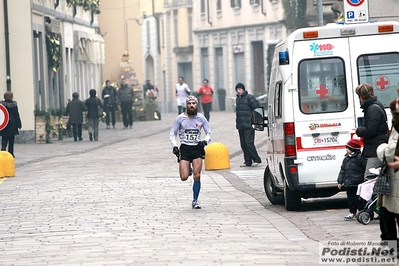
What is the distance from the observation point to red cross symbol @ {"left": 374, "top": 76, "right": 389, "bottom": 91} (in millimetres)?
14445

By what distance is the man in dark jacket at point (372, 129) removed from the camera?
41.9ft

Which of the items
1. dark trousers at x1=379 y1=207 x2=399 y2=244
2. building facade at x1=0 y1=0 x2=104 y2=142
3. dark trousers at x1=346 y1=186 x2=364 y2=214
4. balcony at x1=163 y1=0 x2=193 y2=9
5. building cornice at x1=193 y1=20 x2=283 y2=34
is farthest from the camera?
balcony at x1=163 y1=0 x2=193 y2=9

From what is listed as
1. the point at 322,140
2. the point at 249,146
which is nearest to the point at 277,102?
the point at 322,140

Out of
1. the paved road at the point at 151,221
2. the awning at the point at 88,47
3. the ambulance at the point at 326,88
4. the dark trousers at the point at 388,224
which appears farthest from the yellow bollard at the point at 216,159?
the awning at the point at 88,47

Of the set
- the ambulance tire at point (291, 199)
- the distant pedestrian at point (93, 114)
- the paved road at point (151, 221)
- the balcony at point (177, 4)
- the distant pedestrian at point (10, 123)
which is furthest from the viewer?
the balcony at point (177, 4)

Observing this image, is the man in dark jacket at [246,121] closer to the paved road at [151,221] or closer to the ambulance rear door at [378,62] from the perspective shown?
the paved road at [151,221]

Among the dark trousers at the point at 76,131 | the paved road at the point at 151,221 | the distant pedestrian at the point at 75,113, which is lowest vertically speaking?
the paved road at the point at 151,221

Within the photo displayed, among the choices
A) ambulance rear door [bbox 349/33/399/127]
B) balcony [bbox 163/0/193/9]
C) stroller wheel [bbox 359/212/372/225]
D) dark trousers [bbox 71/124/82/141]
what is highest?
balcony [bbox 163/0/193/9]

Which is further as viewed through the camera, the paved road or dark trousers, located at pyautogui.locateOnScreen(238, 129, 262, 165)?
dark trousers, located at pyautogui.locateOnScreen(238, 129, 262, 165)

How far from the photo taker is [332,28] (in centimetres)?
1444

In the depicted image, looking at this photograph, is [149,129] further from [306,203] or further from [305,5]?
[306,203]

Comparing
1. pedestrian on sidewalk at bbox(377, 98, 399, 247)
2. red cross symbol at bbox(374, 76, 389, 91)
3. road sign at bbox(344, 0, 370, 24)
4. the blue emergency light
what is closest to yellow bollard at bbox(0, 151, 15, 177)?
road sign at bbox(344, 0, 370, 24)

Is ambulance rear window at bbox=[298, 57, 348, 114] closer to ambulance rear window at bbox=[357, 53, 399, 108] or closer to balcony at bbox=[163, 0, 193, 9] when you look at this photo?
ambulance rear window at bbox=[357, 53, 399, 108]

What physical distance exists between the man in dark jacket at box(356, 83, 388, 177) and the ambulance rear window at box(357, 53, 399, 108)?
1598mm
